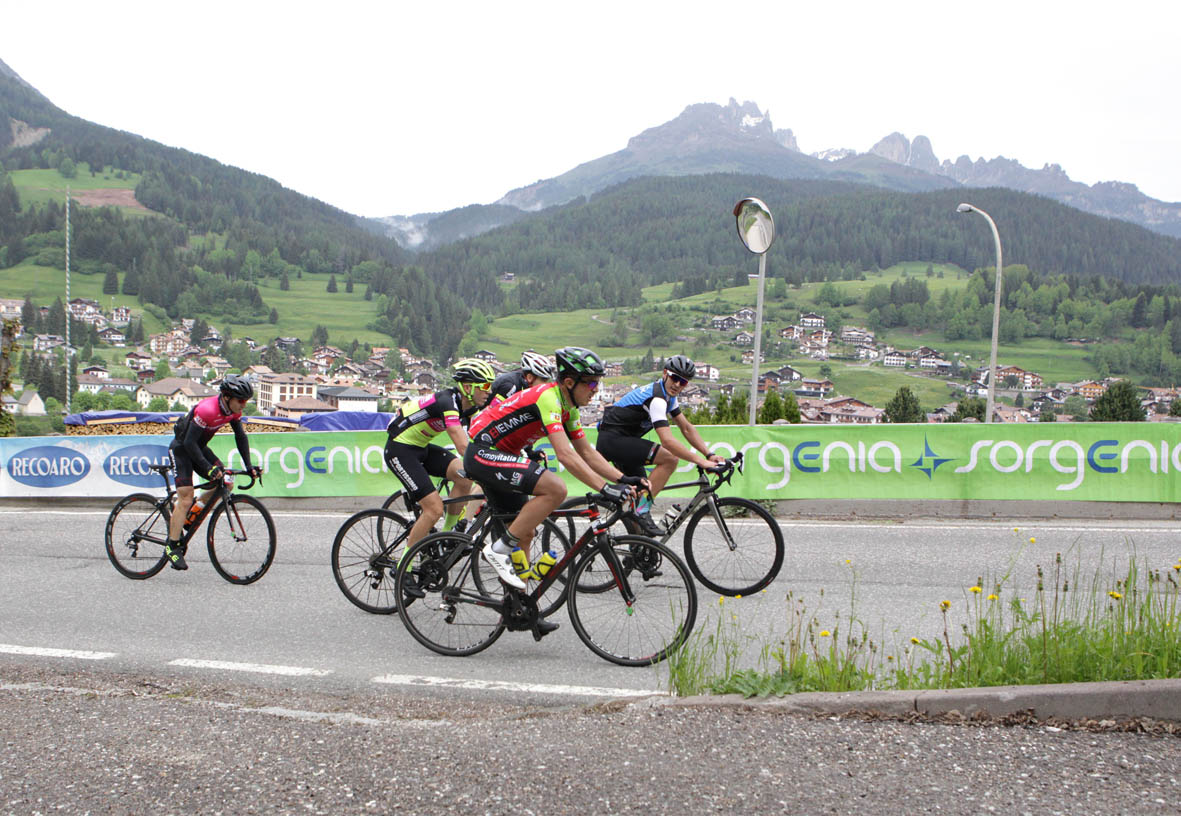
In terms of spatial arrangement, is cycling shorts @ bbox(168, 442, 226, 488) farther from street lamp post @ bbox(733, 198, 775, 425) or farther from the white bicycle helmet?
street lamp post @ bbox(733, 198, 775, 425)

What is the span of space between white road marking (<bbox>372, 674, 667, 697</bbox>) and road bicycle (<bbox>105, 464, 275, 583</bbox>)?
334cm

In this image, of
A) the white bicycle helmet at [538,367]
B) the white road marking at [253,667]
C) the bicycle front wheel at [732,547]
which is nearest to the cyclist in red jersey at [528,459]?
the white bicycle helmet at [538,367]

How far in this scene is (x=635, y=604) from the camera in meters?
5.58

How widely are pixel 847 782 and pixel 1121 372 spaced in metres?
138

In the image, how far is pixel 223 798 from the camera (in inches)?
136

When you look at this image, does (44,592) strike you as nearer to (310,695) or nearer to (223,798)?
(310,695)

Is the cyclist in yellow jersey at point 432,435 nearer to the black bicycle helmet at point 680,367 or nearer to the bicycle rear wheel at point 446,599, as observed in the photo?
the bicycle rear wheel at point 446,599

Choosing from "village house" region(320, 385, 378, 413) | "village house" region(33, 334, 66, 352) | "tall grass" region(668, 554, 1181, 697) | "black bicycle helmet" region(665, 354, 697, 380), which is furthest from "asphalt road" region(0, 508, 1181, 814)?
"village house" region(33, 334, 66, 352)

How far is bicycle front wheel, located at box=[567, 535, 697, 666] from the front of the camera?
211 inches

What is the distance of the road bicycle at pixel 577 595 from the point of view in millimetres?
5480

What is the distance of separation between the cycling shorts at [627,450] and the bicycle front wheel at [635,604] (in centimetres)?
253

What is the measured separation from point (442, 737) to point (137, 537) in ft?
19.9

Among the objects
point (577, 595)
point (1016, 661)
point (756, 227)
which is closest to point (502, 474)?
point (577, 595)

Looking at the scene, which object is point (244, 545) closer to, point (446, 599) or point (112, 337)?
point (446, 599)
